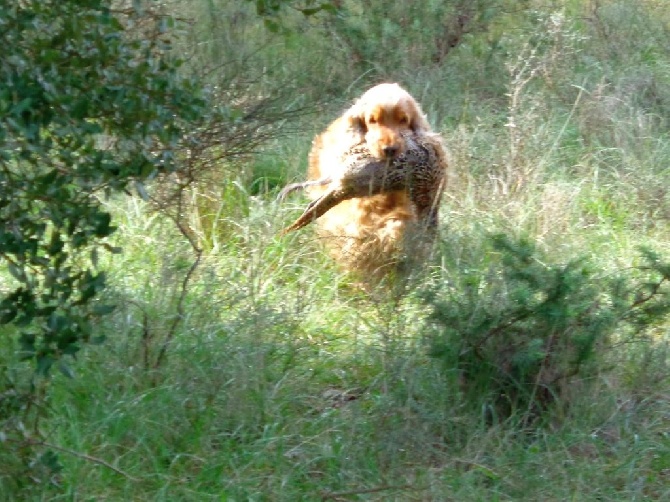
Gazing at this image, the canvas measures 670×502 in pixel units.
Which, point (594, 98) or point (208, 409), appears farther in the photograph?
point (594, 98)

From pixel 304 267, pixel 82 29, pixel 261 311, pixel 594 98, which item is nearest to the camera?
pixel 82 29

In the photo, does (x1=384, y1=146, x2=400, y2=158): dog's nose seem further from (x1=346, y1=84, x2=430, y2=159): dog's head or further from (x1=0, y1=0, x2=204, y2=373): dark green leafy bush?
(x1=0, y1=0, x2=204, y2=373): dark green leafy bush

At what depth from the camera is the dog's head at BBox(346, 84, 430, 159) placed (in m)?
5.71

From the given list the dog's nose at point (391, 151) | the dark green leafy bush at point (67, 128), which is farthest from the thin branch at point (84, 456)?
the dog's nose at point (391, 151)

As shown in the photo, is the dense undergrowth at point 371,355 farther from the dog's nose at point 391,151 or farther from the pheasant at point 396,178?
the dog's nose at point 391,151

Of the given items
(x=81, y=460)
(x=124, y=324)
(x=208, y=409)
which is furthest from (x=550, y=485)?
(x=124, y=324)

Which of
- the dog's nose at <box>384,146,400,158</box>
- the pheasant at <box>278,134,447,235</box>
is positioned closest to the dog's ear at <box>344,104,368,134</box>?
the pheasant at <box>278,134,447,235</box>

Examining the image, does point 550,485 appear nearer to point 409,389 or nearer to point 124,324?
point 409,389

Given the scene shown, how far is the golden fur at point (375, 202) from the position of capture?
5684 mm

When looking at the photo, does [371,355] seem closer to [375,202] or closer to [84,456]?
[375,202]

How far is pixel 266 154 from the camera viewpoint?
7.02m

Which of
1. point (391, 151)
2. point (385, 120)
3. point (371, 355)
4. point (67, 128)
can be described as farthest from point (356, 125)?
point (67, 128)

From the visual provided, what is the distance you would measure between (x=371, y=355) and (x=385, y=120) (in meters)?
1.47

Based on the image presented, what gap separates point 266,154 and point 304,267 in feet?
4.62
